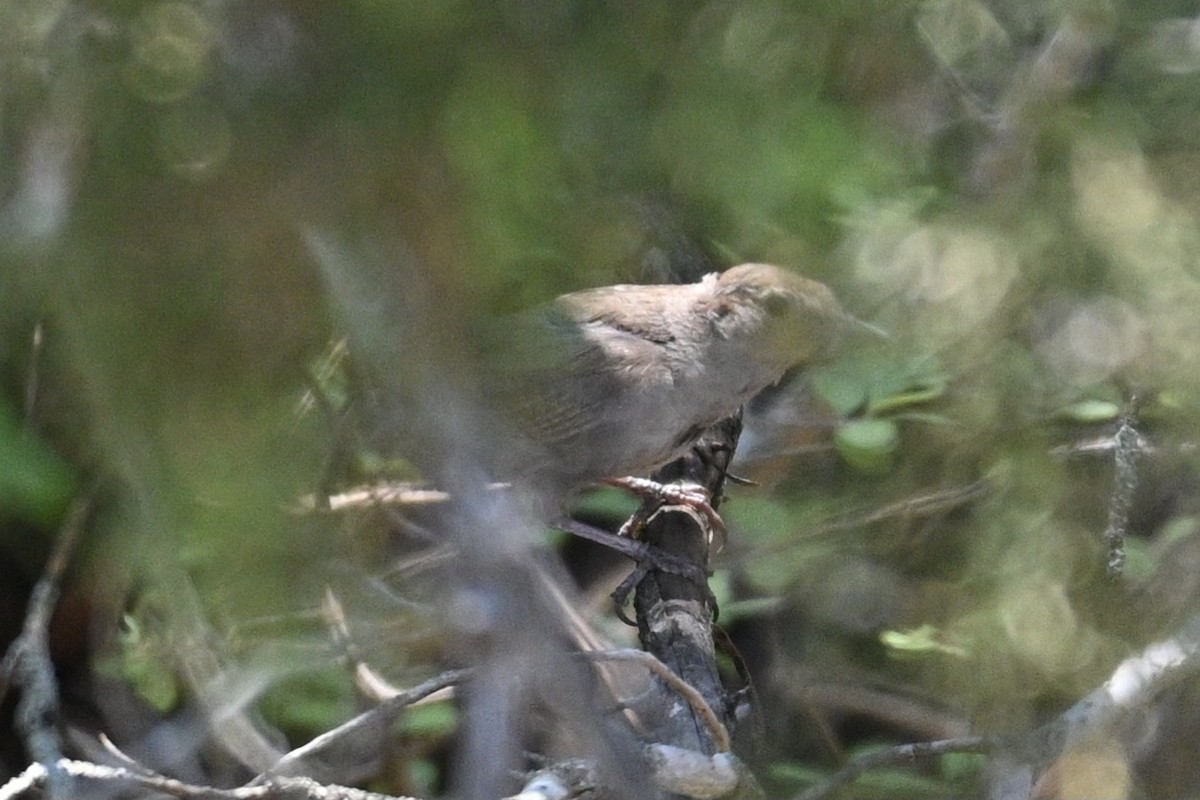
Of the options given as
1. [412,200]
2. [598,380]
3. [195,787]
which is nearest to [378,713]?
[195,787]

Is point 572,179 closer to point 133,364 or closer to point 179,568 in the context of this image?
point 133,364

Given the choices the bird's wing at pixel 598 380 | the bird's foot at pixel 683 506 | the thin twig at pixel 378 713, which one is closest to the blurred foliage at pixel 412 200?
the thin twig at pixel 378 713

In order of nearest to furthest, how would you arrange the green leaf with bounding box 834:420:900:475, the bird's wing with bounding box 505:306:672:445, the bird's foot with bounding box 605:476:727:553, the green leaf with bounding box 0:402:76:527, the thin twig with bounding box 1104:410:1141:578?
the green leaf with bounding box 0:402:76:527 → the thin twig with bounding box 1104:410:1141:578 → the bird's wing with bounding box 505:306:672:445 → the bird's foot with bounding box 605:476:727:553 → the green leaf with bounding box 834:420:900:475

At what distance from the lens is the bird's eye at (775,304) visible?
2.79m

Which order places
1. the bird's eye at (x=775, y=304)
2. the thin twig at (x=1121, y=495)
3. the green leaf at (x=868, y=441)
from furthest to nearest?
the green leaf at (x=868, y=441) < the bird's eye at (x=775, y=304) < the thin twig at (x=1121, y=495)

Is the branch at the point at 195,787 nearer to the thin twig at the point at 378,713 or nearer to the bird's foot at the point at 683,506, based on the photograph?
the thin twig at the point at 378,713

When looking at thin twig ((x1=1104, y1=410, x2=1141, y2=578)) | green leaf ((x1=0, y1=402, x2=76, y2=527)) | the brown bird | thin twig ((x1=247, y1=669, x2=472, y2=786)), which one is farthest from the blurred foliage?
the brown bird

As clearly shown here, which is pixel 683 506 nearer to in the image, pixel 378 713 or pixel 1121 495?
pixel 1121 495

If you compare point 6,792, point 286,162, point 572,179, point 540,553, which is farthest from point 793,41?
point 6,792

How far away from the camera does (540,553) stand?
38.1 inches

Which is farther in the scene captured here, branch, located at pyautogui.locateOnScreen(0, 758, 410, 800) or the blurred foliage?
branch, located at pyautogui.locateOnScreen(0, 758, 410, 800)

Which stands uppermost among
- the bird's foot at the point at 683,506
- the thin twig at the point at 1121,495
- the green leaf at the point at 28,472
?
the green leaf at the point at 28,472

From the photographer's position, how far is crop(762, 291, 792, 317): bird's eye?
279 centimetres

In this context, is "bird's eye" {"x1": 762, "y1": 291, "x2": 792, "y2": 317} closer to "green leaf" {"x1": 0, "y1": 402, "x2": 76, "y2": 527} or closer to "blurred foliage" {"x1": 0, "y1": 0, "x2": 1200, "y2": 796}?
"blurred foliage" {"x1": 0, "y1": 0, "x2": 1200, "y2": 796}
